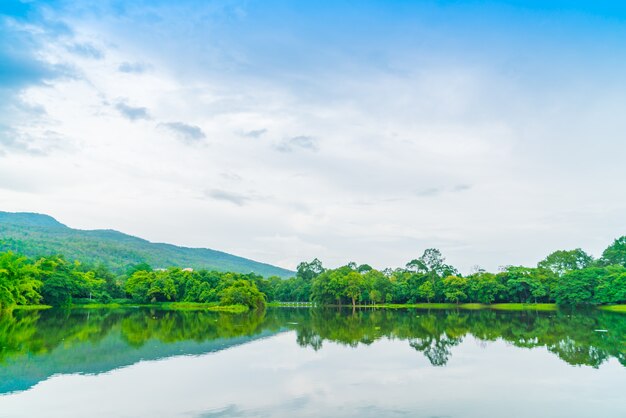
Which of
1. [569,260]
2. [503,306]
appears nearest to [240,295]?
[503,306]

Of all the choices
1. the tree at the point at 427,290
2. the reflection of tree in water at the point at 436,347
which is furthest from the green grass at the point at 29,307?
the tree at the point at 427,290

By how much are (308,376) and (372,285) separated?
66.2m

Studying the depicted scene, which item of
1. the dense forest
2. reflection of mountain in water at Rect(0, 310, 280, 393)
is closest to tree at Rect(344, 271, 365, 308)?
the dense forest

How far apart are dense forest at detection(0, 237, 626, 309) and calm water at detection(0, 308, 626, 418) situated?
38.9 meters

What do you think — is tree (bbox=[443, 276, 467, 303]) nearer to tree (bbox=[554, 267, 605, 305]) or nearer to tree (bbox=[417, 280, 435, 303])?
tree (bbox=[417, 280, 435, 303])

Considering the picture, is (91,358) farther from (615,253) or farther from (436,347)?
(615,253)

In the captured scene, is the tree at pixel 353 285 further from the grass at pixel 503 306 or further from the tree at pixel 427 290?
the tree at pixel 427 290

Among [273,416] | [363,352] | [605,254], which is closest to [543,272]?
[605,254]

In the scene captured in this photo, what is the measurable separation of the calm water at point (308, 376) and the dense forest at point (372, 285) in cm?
3894

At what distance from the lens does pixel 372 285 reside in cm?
8094

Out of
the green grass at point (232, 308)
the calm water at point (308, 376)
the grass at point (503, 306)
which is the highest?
the grass at point (503, 306)

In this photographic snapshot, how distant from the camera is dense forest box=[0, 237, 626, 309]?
205 ft

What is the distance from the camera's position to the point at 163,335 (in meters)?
27.6

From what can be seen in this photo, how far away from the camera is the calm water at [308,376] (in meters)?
12.0
